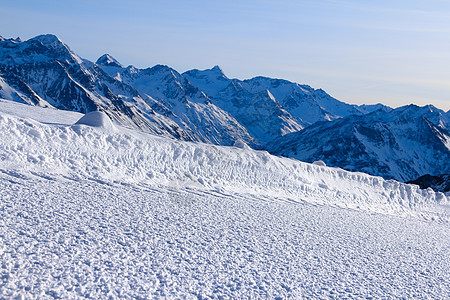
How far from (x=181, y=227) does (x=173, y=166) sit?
1009cm

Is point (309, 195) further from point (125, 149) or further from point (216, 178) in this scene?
point (125, 149)

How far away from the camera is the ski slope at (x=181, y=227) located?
1312 centimetres

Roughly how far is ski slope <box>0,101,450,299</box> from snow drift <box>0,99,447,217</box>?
0.10m

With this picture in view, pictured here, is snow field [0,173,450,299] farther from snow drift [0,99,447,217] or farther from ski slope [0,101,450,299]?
snow drift [0,99,447,217]

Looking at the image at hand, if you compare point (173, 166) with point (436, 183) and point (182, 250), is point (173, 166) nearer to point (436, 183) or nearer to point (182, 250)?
point (182, 250)

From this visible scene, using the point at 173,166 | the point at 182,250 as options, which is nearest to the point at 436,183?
the point at 173,166

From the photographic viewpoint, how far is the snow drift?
888 inches

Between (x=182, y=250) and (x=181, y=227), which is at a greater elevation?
(x=181, y=227)

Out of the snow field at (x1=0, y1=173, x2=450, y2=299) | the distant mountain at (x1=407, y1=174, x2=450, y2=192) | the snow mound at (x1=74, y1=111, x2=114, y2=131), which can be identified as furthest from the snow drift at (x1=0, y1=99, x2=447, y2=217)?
the distant mountain at (x1=407, y1=174, x2=450, y2=192)

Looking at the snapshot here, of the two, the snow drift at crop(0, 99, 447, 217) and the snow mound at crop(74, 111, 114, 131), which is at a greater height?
the snow mound at crop(74, 111, 114, 131)

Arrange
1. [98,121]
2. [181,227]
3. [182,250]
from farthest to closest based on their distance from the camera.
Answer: [98,121] < [181,227] < [182,250]

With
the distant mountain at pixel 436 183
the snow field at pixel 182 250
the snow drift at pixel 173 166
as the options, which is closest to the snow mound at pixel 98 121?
the snow drift at pixel 173 166

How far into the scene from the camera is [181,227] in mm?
18766

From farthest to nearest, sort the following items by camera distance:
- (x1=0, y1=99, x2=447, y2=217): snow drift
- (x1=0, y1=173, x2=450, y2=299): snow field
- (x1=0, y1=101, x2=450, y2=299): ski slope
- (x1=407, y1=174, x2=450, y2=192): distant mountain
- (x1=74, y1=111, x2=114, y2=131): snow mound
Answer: (x1=407, y1=174, x2=450, y2=192): distant mountain → (x1=74, y1=111, x2=114, y2=131): snow mound → (x1=0, y1=99, x2=447, y2=217): snow drift → (x1=0, y1=101, x2=450, y2=299): ski slope → (x1=0, y1=173, x2=450, y2=299): snow field
